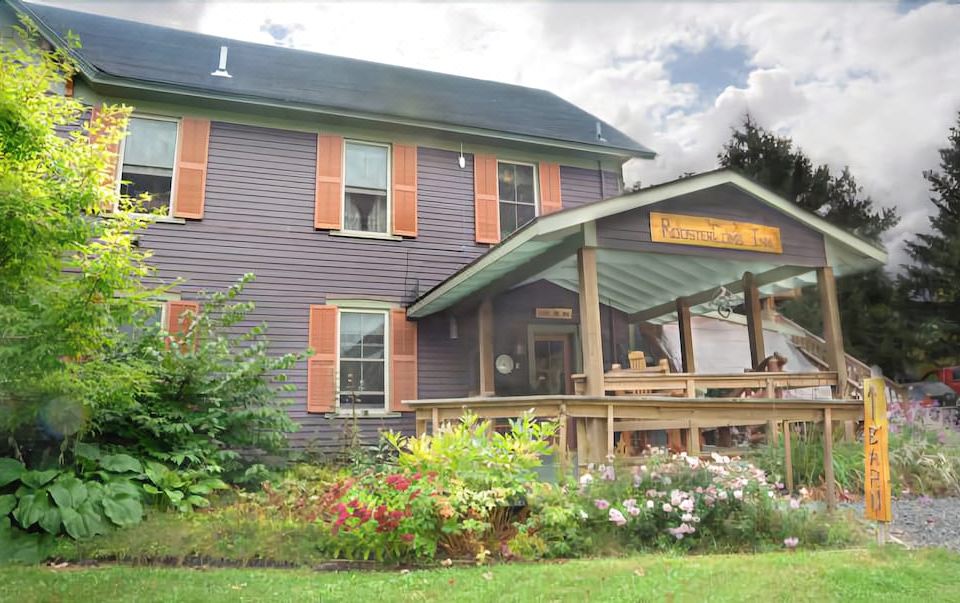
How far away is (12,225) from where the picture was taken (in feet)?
15.5

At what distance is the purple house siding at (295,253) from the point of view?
9938mm

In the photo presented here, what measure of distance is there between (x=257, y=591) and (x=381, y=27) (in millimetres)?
11724

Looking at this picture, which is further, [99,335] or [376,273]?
[376,273]

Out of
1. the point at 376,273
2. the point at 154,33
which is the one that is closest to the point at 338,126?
the point at 376,273

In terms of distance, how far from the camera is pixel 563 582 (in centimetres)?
411

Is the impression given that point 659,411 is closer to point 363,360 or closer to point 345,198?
point 363,360

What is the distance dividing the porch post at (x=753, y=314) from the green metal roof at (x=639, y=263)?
16cm

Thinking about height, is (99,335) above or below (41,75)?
below

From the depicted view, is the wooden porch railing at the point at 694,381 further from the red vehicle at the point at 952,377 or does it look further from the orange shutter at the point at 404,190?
the red vehicle at the point at 952,377

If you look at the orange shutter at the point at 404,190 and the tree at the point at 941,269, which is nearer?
the orange shutter at the point at 404,190

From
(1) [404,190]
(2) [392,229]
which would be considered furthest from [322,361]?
(1) [404,190]

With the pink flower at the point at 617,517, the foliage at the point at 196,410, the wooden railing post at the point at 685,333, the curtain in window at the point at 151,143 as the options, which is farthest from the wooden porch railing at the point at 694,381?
the curtain in window at the point at 151,143

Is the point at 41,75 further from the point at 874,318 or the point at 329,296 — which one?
the point at 874,318

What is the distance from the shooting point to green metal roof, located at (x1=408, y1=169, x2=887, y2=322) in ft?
24.6
